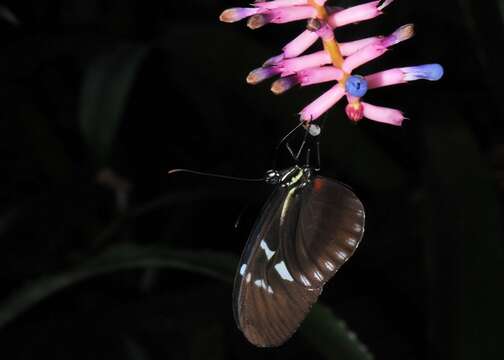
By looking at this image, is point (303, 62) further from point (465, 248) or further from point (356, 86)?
point (465, 248)

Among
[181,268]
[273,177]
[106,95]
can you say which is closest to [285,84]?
[273,177]

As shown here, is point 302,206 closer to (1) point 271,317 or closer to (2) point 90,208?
(1) point 271,317

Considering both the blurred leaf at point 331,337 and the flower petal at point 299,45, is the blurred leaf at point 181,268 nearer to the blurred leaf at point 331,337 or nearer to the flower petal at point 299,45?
the blurred leaf at point 331,337

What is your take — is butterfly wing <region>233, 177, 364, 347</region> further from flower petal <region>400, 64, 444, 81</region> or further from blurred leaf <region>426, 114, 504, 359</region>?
blurred leaf <region>426, 114, 504, 359</region>

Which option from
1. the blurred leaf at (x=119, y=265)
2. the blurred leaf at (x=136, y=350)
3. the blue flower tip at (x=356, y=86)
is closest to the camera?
the blue flower tip at (x=356, y=86)

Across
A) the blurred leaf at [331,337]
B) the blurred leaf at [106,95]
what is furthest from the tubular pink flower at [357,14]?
the blurred leaf at [106,95]

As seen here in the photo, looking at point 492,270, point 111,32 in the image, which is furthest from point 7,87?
point 492,270

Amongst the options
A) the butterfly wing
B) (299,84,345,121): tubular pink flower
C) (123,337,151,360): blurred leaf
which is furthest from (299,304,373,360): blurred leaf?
(123,337,151,360): blurred leaf
